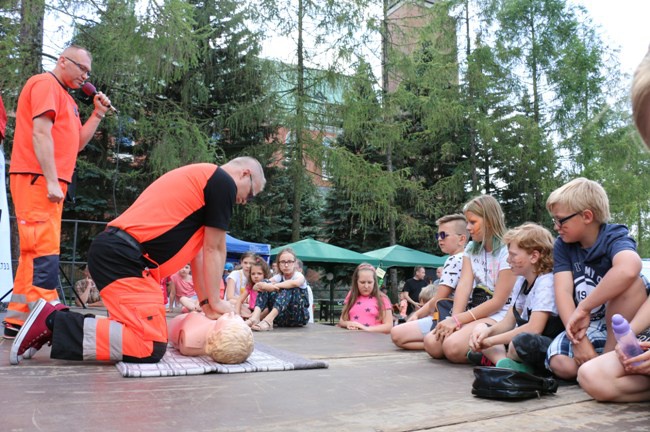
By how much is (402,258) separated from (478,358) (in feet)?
34.6

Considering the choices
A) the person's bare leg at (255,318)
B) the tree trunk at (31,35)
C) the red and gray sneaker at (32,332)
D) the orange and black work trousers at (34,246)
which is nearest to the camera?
the red and gray sneaker at (32,332)

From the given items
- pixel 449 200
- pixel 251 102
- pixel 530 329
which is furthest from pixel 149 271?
pixel 449 200

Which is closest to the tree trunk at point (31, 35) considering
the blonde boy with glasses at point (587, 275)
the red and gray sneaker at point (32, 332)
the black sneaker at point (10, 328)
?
the black sneaker at point (10, 328)

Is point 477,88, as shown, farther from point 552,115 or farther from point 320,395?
point 320,395

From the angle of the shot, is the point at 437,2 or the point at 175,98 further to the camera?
the point at 437,2

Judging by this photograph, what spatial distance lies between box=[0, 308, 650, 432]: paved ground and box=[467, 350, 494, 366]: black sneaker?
273 millimetres

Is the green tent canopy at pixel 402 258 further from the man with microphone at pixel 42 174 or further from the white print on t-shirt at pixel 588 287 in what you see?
the white print on t-shirt at pixel 588 287

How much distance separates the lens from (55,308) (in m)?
2.83

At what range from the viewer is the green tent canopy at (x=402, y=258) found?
1363 cm

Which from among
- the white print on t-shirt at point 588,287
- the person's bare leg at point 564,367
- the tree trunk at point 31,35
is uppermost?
the tree trunk at point 31,35

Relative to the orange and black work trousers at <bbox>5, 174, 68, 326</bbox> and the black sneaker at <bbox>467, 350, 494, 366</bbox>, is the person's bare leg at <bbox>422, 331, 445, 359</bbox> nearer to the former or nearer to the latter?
the black sneaker at <bbox>467, 350, 494, 366</bbox>

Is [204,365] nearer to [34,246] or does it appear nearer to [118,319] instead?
[118,319]

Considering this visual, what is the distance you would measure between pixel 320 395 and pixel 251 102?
13000 millimetres

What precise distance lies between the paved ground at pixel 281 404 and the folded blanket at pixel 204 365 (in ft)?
0.24
